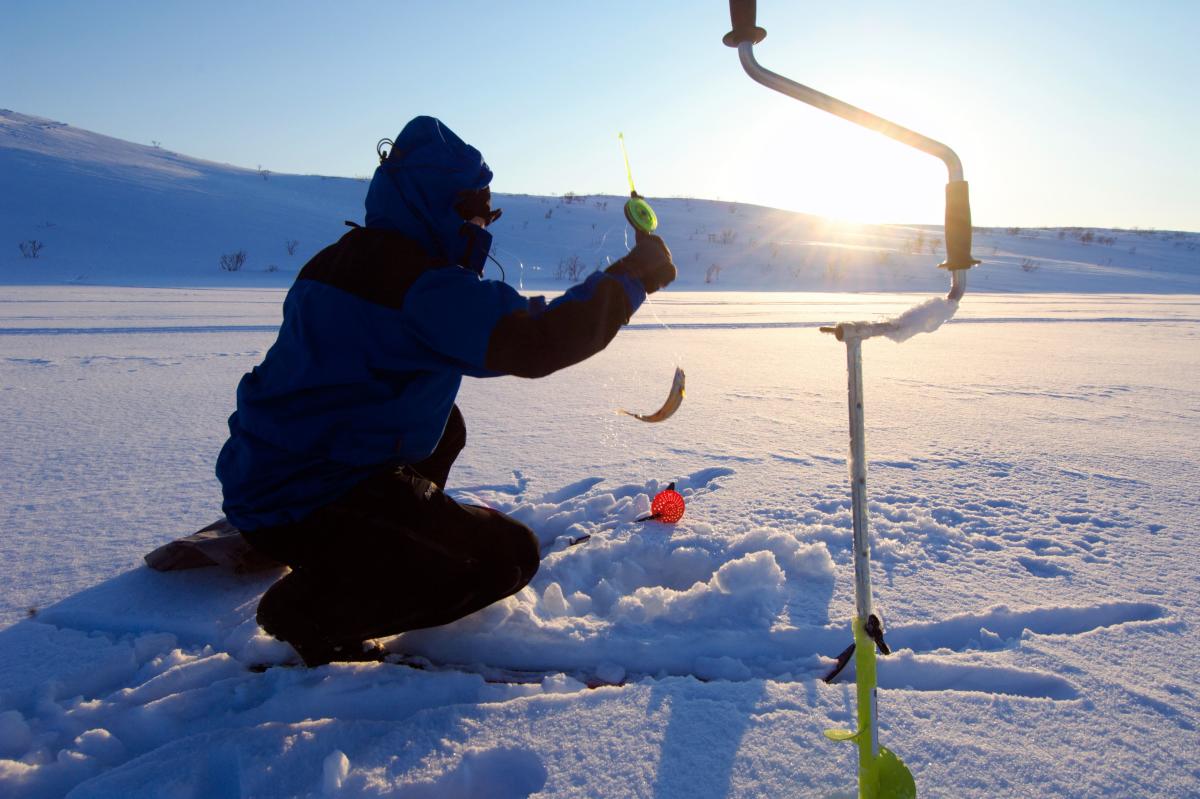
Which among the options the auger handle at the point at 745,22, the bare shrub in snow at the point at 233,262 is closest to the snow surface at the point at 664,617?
the auger handle at the point at 745,22

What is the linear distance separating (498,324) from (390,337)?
245 millimetres

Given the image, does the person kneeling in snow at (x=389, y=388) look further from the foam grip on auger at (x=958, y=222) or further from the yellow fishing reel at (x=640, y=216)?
the foam grip on auger at (x=958, y=222)

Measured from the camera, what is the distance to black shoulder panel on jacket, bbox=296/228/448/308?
1.39 m

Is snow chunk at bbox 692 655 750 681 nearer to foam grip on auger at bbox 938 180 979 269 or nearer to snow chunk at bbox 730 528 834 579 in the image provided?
snow chunk at bbox 730 528 834 579

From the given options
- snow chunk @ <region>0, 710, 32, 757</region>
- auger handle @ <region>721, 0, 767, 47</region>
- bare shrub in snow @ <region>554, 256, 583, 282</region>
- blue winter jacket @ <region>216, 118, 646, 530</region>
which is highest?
bare shrub in snow @ <region>554, 256, 583, 282</region>

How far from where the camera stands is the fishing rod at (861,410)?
3.30 feet

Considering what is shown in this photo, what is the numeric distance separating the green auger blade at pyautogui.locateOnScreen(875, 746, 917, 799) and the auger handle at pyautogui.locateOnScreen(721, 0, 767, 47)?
118cm

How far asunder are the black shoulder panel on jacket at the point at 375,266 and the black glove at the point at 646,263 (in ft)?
1.28

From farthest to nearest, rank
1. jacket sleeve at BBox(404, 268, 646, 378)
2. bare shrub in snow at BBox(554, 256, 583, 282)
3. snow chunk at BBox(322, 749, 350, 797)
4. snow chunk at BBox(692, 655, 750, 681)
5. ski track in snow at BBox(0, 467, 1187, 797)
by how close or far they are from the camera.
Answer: bare shrub in snow at BBox(554, 256, 583, 282) → snow chunk at BBox(692, 655, 750, 681) → jacket sleeve at BBox(404, 268, 646, 378) → ski track in snow at BBox(0, 467, 1187, 797) → snow chunk at BBox(322, 749, 350, 797)

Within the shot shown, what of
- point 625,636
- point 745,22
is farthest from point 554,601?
point 745,22

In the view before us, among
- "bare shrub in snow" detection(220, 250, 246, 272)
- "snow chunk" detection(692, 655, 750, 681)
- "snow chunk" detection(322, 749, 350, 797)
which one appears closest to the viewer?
"snow chunk" detection(322, 749, 350, 797)

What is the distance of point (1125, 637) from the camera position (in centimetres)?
154

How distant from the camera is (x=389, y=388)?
149 centimetres

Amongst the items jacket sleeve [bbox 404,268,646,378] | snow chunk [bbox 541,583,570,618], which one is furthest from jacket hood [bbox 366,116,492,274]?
snow chunk [bbox 541,583,570,618]
